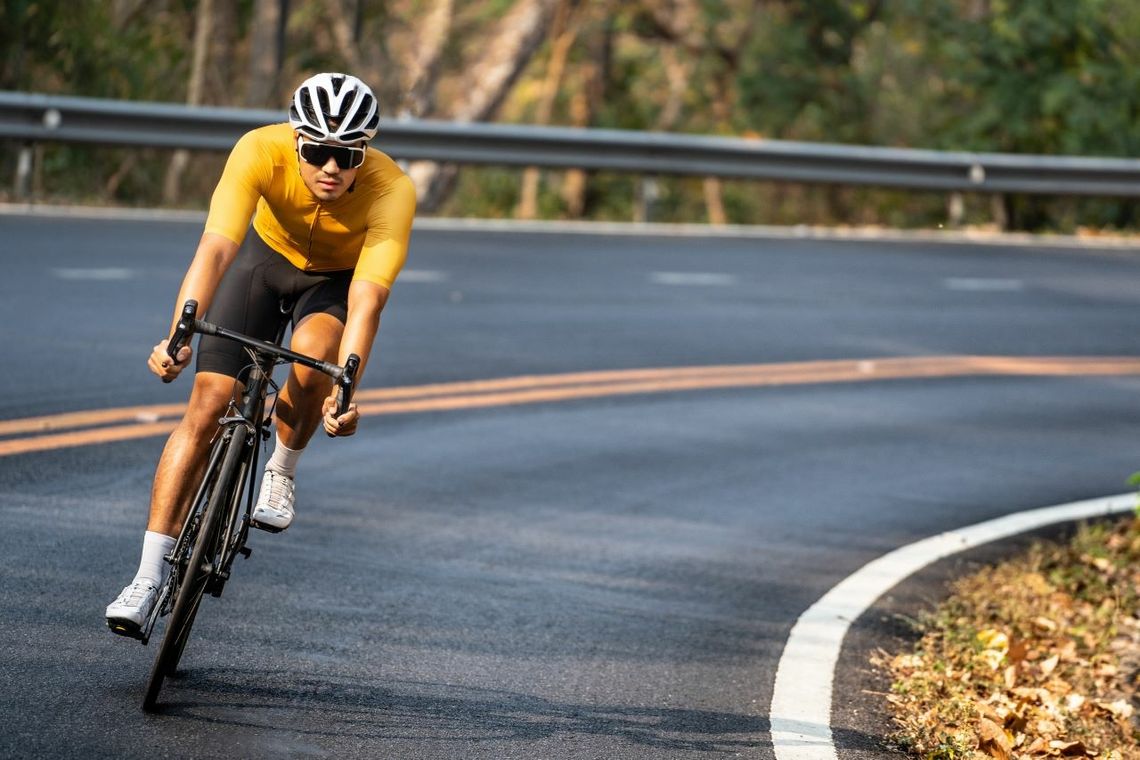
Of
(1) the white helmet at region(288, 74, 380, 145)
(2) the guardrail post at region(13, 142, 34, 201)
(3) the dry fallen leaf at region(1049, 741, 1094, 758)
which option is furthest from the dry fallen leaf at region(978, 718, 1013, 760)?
(2) the guardrail post at region(13, 142, 34, 201)

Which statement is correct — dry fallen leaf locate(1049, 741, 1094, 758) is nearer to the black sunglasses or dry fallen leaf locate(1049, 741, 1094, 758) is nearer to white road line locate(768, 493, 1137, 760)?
white road line locate(768, 493, 1137, 760)

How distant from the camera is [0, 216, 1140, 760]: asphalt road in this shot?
618cm

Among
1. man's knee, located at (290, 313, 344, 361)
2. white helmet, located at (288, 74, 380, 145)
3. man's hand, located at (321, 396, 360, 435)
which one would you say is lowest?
man's hand, located at (321, 396, 360, 435)

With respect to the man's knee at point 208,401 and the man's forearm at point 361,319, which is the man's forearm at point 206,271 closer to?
the man's knee at point 208,401

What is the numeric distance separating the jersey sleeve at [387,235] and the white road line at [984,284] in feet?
41.3

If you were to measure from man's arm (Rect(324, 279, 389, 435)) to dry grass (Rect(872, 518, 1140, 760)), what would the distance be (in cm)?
225

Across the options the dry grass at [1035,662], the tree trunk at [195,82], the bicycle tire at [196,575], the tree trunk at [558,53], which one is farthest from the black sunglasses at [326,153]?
the tree trunk at [558,53]

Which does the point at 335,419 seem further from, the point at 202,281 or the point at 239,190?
the point at 239,190

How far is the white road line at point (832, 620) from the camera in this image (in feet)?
20.9

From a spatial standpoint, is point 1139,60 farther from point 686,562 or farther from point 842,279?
point 686,562

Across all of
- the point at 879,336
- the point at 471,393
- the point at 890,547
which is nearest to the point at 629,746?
the point at 890,547

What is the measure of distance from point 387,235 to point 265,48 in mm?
16888

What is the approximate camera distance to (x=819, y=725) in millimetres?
6457

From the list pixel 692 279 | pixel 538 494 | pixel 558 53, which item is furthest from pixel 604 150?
pixel 558 53
